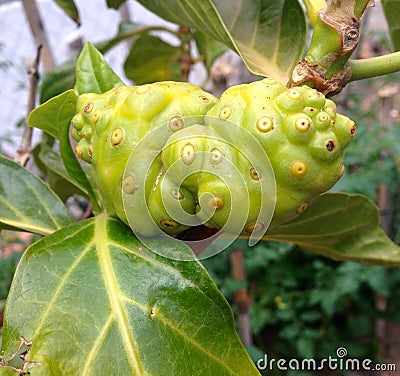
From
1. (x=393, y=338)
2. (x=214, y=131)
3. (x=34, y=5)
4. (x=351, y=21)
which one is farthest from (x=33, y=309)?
(x=393, y=338)

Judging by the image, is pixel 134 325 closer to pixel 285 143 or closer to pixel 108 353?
pixel 108 353

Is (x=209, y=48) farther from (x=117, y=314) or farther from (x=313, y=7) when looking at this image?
(x=117, y=314)

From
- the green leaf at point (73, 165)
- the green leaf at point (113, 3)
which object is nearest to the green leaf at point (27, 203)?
the green leaf at point (73, 165)

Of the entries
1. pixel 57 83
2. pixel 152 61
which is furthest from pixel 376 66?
pixel 152 61

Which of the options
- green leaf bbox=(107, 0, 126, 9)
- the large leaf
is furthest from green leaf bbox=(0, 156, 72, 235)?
green leaf bbox=(107, 0, 126, 9)

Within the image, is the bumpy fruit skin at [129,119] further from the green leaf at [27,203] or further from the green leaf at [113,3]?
the green leaf at [113,3]

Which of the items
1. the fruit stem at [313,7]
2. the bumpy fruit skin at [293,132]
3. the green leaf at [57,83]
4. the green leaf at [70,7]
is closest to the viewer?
the bumpy fruit skin at [293,132]
